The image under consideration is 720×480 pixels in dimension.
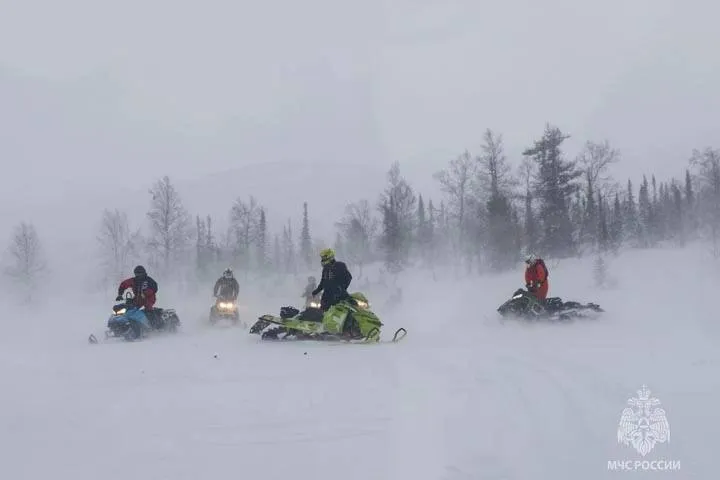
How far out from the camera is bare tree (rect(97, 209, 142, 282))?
200ft

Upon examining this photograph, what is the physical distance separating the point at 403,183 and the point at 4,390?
4866cm

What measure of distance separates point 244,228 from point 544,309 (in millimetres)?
56210

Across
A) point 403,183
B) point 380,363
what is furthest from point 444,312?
point 403,183

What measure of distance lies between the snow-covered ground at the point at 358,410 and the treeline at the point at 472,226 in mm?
34649

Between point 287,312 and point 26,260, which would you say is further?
point 26,260

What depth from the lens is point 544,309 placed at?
14328 millimetres

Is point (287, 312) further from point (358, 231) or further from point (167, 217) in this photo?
point (358, 231)

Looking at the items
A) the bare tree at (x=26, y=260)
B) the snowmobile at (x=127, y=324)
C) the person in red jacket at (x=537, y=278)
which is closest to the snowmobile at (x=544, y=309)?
the person in red jacket at (x=537, y=278)

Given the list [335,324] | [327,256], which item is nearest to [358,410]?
[335,324]

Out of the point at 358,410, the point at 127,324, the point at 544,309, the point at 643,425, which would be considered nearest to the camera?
the point at 643,425

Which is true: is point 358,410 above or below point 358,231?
below

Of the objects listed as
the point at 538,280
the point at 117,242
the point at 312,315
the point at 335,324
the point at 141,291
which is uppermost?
the point at 117,242

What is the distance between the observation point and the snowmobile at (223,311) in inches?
667

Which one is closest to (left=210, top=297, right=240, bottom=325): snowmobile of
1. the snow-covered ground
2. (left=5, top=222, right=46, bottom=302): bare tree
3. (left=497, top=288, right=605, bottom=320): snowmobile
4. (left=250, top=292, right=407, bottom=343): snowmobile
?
(left=250, top=292, right=407, bottom=343): snowmobile
